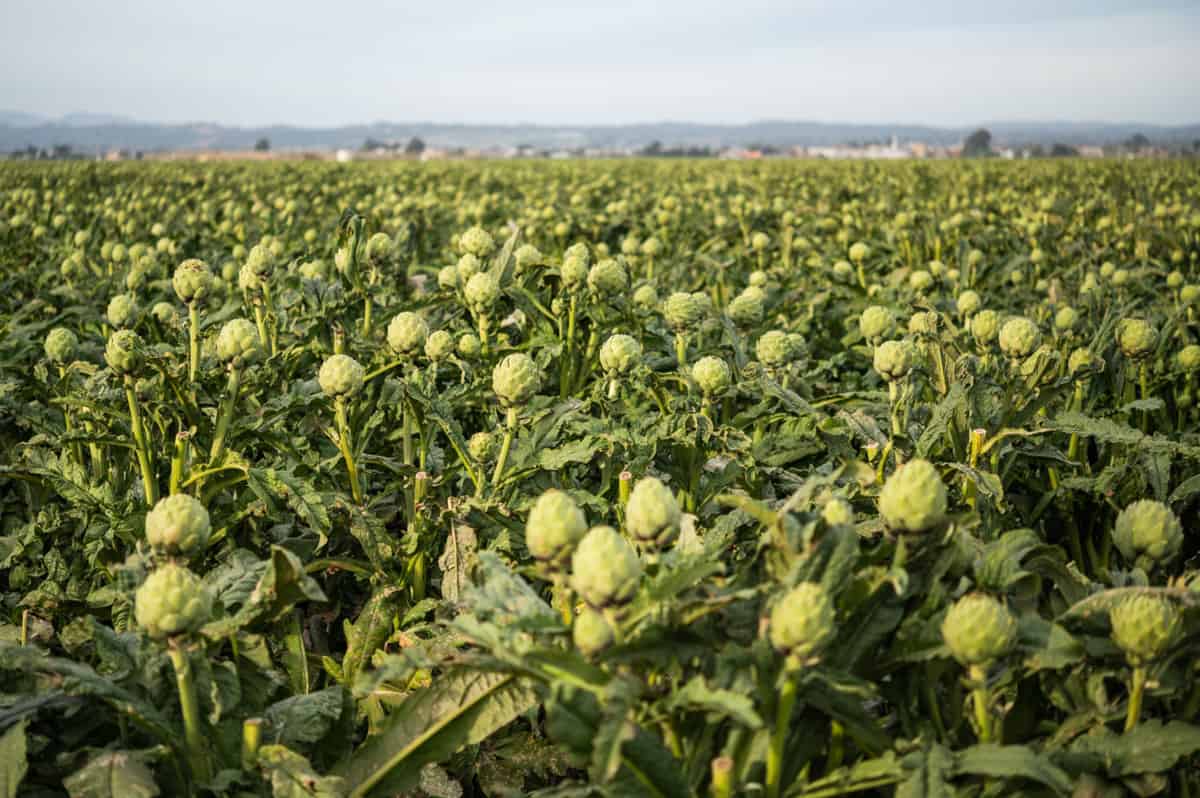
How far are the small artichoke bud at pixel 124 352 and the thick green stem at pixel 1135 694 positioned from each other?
2303 millimetres

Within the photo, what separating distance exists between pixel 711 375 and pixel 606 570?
1.27 m

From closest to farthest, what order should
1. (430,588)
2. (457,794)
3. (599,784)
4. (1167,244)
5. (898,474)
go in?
1. (599,784)
2. (898,474)
3. (457,794)
4. (430,588)
5. (1167,244)

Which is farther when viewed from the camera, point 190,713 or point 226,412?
point 226,412

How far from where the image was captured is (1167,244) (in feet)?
25.3

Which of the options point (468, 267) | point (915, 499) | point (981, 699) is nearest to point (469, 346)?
point (468, 267)

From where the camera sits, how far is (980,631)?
4.17 ft

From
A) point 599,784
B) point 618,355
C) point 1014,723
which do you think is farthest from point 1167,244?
point 599,784

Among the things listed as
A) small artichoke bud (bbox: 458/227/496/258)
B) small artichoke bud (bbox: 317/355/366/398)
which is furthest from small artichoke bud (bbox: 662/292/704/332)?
small artichoke bud (bbox: 317/355/366/398)

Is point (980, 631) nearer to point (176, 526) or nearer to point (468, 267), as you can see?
point (176, 526)

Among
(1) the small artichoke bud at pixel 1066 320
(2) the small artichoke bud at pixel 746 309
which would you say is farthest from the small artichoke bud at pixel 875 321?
(1) the small artichoke bud at pixel 1066 320

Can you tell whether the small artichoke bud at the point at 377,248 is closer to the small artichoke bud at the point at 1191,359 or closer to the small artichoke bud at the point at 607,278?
the small artichoke bud at the point at 607,278

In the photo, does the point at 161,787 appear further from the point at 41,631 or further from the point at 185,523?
the point at 41,631

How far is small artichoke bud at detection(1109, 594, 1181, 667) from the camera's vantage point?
4.22 feet

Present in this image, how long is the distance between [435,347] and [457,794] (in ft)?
3.92
